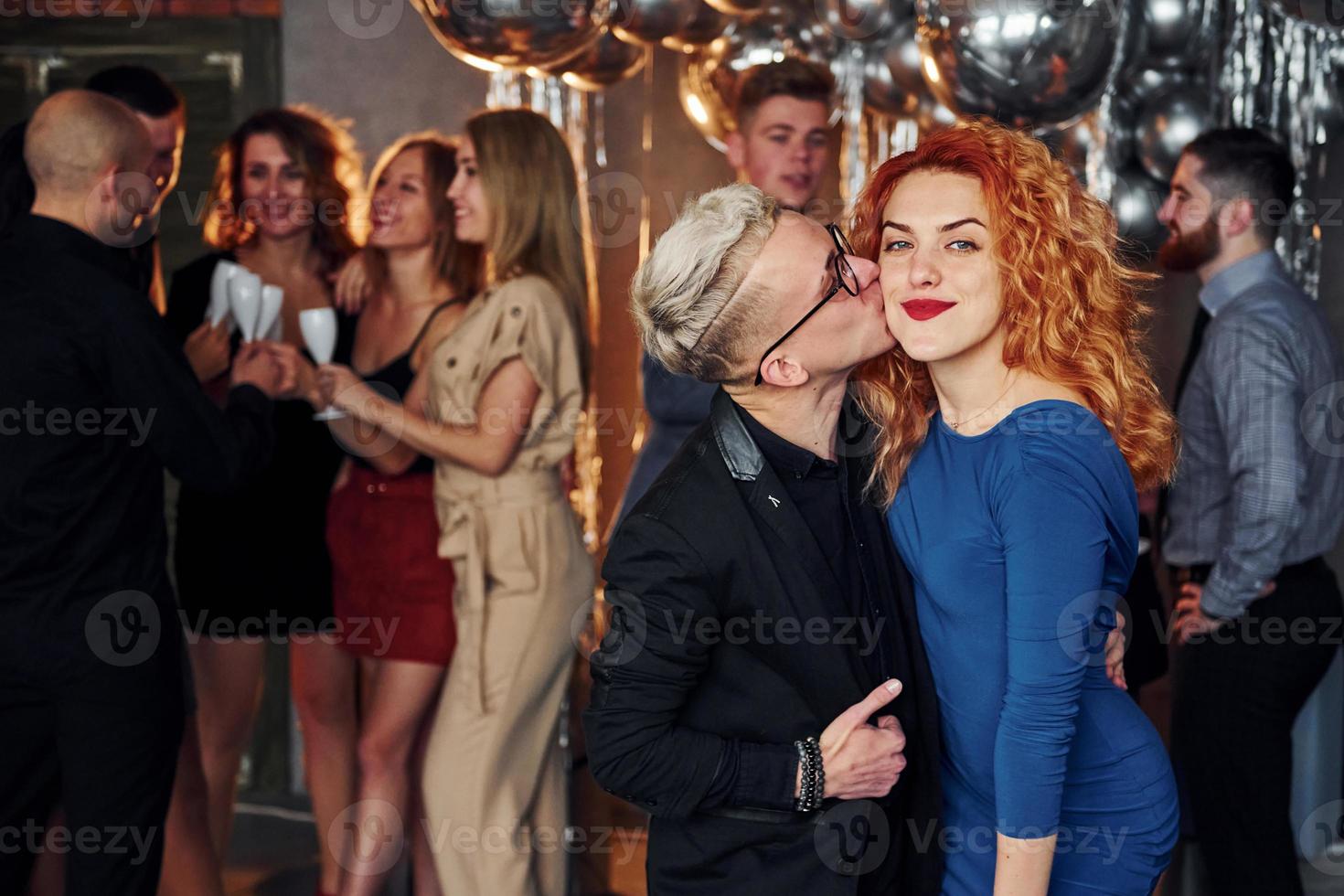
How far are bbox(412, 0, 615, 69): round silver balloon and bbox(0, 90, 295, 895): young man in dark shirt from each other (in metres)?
0.64

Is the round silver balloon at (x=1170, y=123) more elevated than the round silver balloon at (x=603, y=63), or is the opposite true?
the round silver balloon at (x=603, y=63)

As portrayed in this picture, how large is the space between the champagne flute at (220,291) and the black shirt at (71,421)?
40 cm

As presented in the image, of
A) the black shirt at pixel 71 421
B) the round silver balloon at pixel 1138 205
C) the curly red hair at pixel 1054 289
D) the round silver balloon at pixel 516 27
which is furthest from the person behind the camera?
the round silver balloon at pixel 1138 205

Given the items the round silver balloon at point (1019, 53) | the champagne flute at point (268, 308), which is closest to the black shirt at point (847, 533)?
the round silver balloon at point (1019, 53)

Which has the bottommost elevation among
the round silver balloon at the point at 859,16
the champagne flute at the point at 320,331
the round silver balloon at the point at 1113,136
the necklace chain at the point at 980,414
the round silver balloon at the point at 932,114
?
the necklace chain at the point at 980,414

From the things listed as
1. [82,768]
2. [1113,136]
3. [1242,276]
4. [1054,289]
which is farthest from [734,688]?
[1113,136]

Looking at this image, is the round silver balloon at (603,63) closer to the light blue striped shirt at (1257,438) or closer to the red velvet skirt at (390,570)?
the red velvet skirt at (390,570)

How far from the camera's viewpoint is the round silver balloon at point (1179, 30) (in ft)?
9.87

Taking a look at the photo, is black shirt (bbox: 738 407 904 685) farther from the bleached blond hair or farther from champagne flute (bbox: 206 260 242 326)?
champagne flute (bbox: 206 260 242 326)

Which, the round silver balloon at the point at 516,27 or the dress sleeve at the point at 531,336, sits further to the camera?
the dress sleeve at the point at 531,336

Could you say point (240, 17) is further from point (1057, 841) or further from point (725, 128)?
point (1057, 841)

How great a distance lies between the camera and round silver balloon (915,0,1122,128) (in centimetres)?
234

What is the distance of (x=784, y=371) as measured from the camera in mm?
1668

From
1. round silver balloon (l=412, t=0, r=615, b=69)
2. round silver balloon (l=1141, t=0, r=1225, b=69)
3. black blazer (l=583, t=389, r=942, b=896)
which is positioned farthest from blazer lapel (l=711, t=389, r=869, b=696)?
round silver balloon (l=1141, t=0, r=1225, b=69)
